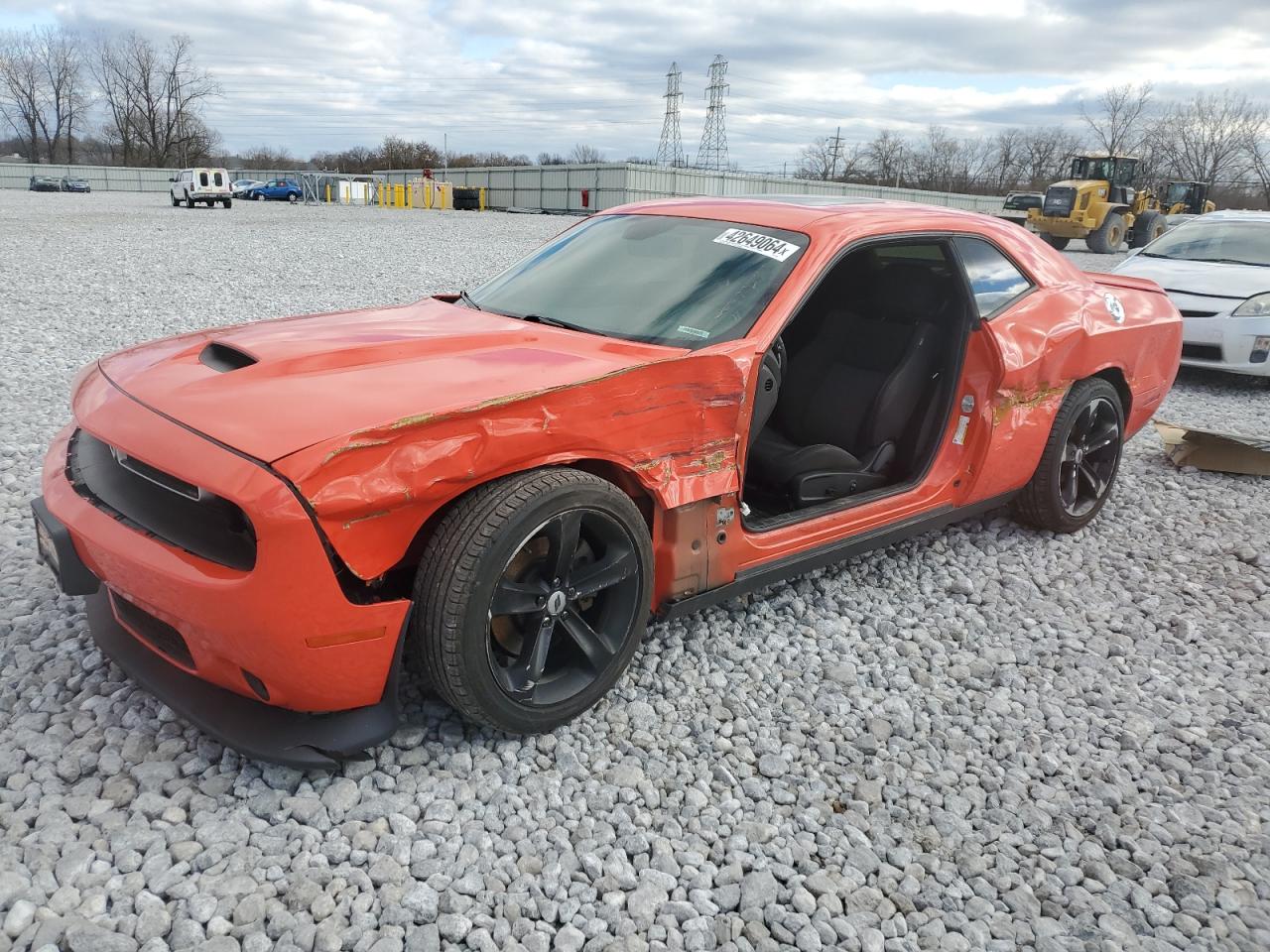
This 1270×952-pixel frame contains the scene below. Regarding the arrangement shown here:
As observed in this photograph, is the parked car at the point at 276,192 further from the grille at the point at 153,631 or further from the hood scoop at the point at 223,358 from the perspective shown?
the grille at the point at 153,631

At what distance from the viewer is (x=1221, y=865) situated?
2.30 metres

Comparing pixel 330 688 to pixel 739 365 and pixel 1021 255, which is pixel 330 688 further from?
pixel 1021 255

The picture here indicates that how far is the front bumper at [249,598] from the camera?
2.05 metres

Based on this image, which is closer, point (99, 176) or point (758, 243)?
point (758, 243)

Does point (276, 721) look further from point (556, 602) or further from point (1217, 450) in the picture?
point (1217, 450)

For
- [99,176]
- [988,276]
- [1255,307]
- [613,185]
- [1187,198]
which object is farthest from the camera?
[99,176]

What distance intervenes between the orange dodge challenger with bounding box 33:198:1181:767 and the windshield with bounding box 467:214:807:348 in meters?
0.01

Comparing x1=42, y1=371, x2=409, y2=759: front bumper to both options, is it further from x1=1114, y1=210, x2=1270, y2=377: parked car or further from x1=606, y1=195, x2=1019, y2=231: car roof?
x1=1114, y1=210, x2=1270, y2=377: parked car

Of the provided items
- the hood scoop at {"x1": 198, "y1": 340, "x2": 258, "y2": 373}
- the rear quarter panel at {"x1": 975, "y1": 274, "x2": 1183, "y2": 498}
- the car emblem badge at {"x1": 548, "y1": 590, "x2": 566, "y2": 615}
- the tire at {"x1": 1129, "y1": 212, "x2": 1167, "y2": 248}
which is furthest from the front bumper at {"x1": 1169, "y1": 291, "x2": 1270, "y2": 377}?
the tire at {"x1": 1129, "y1": 212, "x2": 1167, "y2": 248}

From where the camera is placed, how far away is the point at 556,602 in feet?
8.31

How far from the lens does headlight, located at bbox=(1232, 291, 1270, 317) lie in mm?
7477

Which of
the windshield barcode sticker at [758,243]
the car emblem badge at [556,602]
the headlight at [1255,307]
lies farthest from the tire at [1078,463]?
the headlight at [1255,307]

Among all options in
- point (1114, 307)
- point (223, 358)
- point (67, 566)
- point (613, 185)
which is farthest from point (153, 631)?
point (613, 185)

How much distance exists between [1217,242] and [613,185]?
2897 centimetres
